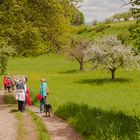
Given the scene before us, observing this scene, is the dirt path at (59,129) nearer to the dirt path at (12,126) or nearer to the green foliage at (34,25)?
the dirt path at (12,126)

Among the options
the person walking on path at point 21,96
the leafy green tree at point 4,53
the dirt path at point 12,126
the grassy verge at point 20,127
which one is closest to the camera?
the grassy verge at point 20,127

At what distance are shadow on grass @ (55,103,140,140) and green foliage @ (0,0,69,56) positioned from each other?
28.4 feet

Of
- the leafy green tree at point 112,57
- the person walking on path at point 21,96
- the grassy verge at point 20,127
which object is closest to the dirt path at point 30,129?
the grassy verge at point 20,127

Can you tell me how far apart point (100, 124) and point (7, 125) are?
5365 millimetres

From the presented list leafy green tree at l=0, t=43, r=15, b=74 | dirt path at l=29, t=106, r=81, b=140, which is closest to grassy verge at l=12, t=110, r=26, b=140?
dirt path at l=29, t=106, r=81, b=140

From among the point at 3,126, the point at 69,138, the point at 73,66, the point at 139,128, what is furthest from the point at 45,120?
the point at 73,66


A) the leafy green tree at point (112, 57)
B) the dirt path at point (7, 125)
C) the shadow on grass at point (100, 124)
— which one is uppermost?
the leafy green tree at point (112, 57)

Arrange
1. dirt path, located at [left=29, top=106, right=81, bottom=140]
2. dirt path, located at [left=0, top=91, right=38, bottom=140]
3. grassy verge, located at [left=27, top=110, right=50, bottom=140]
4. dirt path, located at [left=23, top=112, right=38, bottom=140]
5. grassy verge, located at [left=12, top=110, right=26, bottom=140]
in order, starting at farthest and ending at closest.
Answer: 1. dirt path, located at [left=0, top=91, right=38, bottom=140]
2. grassy verge, located at [left=12, top=110, right=26, bottom=140]
3. dirt path, located at [left=23, top=112, right=38, bottom=140]
4. dirt path, located at [left=29, top=106, right=81, bottom=140]
5. grassy verge, located at [left=27, top=110, right=50, bottom=140]

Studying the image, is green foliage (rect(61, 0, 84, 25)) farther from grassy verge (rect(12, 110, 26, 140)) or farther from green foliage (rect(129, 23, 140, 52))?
green foliage (rect(129, 23, 140, 52))

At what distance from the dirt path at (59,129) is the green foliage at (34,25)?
8.75 meters

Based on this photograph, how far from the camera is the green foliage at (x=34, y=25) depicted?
95.8 feet

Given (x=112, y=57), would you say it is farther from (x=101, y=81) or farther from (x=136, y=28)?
(x=136, y=28)

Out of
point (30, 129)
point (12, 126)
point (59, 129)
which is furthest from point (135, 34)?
point (12, 126)

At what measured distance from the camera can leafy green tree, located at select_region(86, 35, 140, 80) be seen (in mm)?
62319
